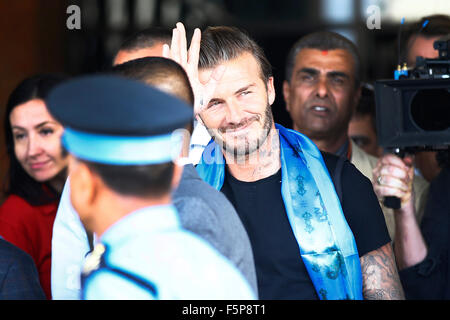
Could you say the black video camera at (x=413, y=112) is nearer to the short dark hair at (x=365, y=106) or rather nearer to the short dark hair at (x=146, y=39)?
the short dark hair at (x=146, y=39)

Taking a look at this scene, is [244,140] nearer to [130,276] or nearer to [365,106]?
[130,276]

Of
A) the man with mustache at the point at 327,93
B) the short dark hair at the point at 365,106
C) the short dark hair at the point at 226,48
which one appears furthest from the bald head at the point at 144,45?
the short dark hair at the point at 365,106

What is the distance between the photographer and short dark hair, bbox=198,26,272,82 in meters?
1.76

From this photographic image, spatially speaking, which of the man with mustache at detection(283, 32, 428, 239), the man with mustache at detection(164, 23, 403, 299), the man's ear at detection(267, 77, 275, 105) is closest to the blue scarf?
the man with mustache at detection(164, 23, 403, 299)

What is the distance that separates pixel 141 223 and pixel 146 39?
2.88ft

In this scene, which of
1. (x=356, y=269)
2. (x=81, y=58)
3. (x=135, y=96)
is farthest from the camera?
(x=81, y=58)

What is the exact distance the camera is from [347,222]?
172 cm

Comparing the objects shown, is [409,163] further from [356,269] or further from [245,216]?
[245,216]

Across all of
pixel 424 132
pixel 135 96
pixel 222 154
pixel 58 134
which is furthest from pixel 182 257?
pixel 58 134

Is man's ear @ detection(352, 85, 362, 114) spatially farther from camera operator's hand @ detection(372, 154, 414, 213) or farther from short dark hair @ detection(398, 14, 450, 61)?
camera operator's hand @ detection(372, 154, 414, 213)

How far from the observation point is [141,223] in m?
1.27

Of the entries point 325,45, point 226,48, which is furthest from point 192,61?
point 325,45

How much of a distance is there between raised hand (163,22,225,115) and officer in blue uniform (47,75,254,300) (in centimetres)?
30
